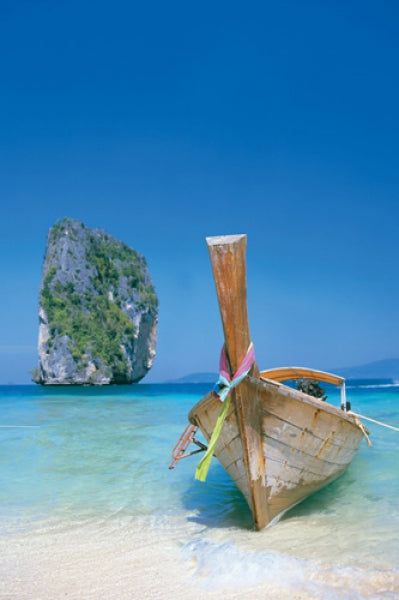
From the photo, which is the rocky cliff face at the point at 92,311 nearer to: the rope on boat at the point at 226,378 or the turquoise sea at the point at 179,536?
the turquoise sea at the point at 179,536

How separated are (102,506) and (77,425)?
432 inches

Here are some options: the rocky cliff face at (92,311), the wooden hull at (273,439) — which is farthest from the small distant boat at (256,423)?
the rocky cliff face at (92,311)

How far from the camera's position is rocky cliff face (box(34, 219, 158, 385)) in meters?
69.6

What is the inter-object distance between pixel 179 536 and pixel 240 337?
8.07 ft

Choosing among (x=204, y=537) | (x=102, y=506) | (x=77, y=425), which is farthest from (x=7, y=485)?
(x=77, y=425)

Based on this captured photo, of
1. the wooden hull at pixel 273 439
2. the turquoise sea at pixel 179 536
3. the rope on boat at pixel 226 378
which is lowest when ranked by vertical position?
the turquoise sea at pixel 179 536

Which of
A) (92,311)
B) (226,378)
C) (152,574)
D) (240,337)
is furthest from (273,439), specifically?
(92,311)

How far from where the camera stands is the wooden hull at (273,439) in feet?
15.5

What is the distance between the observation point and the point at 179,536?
5070 millimetres

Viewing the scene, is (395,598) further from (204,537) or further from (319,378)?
(319,378)

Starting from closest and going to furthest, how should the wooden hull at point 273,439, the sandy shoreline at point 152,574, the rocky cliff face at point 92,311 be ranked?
the sandy shoreline at point 152,574 → the wooden hull at point 273,439 → the rocky cliff face at point 92,311

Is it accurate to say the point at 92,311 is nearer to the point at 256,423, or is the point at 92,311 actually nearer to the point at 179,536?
the point at 179,536

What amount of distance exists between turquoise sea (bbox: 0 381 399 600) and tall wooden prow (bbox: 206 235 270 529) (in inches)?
25.0

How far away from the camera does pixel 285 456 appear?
4.91 metres
